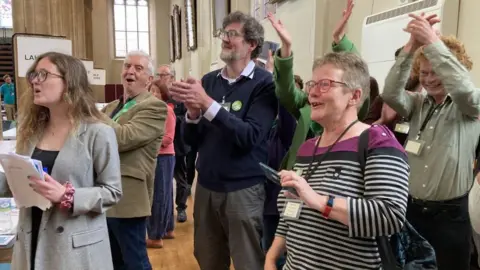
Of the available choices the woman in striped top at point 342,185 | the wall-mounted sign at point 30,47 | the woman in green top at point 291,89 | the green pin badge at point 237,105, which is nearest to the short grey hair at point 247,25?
the woman in green top at point 291,89

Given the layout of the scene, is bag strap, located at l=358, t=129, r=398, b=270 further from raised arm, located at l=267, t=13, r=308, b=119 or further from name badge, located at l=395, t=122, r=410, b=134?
name badge, located at l=395, t=122, r=410, b=134

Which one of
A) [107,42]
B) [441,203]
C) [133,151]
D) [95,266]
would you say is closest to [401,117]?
[441,203]

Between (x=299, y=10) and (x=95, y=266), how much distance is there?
3.68 metres

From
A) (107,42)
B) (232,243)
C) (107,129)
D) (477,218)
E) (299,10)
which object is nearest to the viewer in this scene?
(477,218)

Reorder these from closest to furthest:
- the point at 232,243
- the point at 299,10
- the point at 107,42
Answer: the point at 232,243 < the point at 299,10 < the point at 107,42

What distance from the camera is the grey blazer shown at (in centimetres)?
157

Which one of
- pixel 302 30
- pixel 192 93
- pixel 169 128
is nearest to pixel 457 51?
pixel 192 93

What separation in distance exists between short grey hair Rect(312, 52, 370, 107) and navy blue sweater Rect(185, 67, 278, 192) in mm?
639

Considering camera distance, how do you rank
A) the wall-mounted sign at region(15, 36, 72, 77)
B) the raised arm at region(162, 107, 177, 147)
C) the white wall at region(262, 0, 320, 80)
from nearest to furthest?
the wall-mounted sign at region(15, 36, 72, 77) < the raised arm at region(162, 107, 177, 147) < the white wall at region(262, 0, 320, 80)

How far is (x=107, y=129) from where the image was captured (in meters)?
1.71

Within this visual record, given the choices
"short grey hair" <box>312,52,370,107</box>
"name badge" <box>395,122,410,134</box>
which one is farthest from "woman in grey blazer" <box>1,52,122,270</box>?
"name badge" <box>395,122,410,134</box>

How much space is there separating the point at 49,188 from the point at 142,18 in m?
17.5

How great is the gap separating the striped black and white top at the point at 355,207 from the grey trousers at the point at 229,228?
585 mm

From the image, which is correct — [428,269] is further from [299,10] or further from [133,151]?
[299,10]
